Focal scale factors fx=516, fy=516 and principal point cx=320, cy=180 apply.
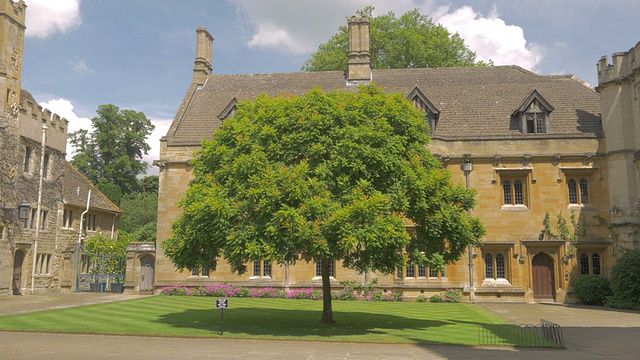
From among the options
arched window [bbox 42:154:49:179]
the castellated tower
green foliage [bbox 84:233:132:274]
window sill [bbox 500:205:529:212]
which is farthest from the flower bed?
the castellated tower

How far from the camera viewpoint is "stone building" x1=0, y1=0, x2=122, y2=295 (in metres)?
30.9

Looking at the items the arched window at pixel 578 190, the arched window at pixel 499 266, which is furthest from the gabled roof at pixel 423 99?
the arched window at pixel 499 266

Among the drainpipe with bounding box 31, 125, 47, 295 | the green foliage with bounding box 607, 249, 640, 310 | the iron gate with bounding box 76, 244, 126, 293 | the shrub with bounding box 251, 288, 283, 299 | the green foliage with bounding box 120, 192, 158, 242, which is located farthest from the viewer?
the green foliage with bounding box 120, 192, 158, 242

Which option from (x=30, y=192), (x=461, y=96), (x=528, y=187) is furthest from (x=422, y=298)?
(x=30, y=192)

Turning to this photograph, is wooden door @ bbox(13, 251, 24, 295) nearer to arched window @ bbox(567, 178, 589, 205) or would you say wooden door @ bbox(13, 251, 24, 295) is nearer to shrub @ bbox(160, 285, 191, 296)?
shrub @ bbox(160, 285, 191, 296)

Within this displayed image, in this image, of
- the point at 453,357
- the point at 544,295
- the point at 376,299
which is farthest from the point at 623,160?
the point at 453,357

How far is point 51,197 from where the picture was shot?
117 feet

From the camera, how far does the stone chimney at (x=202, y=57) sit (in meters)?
38.8

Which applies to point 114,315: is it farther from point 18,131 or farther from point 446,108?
point 446,108

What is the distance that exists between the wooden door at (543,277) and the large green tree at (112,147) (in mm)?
47405

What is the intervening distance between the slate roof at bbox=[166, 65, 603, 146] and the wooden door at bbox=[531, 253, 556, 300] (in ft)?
23.9

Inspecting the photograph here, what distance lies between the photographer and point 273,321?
1938 centimetres

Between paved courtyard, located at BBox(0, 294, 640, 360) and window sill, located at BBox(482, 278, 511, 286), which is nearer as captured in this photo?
paved courtyard, located at BBox(0, 294, 640, 360)

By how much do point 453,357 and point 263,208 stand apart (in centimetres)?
708
